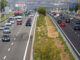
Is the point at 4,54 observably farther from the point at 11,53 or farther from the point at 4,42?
the point at 4,42

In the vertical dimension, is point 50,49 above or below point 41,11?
above

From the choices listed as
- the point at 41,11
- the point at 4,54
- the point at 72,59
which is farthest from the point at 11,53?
the point at 41,11

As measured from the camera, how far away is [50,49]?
21.6 m

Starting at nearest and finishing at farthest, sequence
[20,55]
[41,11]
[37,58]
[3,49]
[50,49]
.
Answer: [50,49] < [37,58] < [20,55] < [3,49] < [41,11]

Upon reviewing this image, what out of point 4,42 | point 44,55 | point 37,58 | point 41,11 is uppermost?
point 44,55

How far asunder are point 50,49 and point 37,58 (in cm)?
558

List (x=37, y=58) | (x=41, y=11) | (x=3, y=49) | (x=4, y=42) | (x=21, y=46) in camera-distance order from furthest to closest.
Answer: (x=41, y=11), (x=4, y=42), (x=21, y=46), (x=3, y=49), (x=37, y=58)

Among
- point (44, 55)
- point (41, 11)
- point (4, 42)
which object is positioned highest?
point (44, 55)

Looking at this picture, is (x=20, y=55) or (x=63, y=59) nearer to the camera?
(x=63, y=59)

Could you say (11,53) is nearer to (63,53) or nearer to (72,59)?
(63,53)

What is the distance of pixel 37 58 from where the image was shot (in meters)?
27.0

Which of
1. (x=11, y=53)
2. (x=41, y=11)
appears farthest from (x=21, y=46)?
(x=41, y=11)

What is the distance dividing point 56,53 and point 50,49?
0.64m

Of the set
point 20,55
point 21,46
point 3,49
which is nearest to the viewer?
point 20,55
